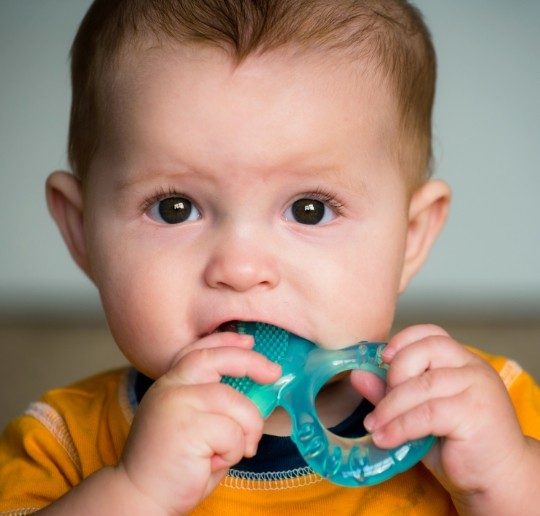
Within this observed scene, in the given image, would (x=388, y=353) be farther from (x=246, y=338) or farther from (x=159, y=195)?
(x=159, y=195)

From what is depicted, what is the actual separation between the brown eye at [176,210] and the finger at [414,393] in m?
0.27

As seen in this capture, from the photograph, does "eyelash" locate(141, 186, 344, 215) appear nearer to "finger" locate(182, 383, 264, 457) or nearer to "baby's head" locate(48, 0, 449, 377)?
"baby's head" locate(48, 0, 449, 377)

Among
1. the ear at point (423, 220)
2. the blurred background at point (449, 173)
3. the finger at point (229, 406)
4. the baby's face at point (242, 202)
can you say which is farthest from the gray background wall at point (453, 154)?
the finger at point (229, 406)

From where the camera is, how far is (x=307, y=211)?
3.38ft

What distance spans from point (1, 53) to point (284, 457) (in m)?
1.71

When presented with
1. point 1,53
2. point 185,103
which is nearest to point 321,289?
point 185,103

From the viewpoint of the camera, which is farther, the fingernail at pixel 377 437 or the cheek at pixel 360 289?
the cheek at pixel 360 289

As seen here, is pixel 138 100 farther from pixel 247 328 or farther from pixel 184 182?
pixel 247 328

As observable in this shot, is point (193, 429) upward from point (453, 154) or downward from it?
upward

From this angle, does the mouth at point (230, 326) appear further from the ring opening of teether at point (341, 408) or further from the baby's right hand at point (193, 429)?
the ring opening of teether at point (341, 408)

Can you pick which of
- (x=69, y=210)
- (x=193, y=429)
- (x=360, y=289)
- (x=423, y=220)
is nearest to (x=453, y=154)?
(x=423, y=220)

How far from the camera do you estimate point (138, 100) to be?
1.04m

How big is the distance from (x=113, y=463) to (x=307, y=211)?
404mm

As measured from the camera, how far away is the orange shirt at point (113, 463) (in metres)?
1.12
